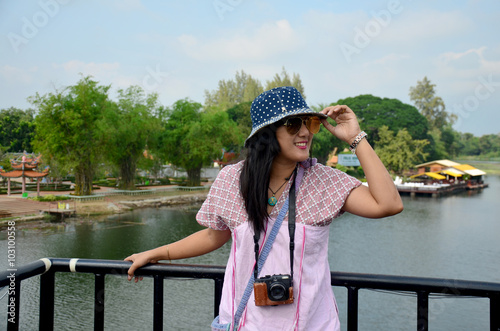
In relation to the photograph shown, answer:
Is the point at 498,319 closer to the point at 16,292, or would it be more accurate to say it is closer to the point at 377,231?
the point at 16,292

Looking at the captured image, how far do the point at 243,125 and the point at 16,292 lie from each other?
32617 mm

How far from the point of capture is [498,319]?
1271mm

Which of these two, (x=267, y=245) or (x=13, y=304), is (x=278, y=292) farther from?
(x=13, y=304)

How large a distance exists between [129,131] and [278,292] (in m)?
21.6

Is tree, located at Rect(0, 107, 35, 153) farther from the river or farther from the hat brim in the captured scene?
the hat brim

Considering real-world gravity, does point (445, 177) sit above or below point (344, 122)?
below

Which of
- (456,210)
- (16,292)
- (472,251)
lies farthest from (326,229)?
(456,210)

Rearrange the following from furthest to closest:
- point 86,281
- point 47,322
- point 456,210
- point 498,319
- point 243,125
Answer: point 243,125, point 456,210, point 86,281, point 47,322, point 498,319

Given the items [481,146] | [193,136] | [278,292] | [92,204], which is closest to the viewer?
[278,292]

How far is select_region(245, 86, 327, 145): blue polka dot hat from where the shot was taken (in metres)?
1.16

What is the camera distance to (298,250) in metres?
1.12

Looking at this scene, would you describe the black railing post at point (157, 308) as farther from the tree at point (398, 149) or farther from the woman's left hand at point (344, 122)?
the tree at point (398, 149)

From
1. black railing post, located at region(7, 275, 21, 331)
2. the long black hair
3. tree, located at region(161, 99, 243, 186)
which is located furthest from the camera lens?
tree, located at region(161, 99, 243, 186)

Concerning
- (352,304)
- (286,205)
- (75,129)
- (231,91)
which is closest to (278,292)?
(286,205)
